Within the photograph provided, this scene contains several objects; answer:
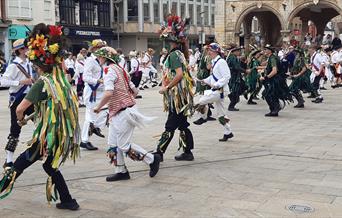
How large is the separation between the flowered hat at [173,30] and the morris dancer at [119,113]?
104 cm

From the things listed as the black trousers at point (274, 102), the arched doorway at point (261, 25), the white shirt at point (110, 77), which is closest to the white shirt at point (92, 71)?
the white shirt at point (110, 77)

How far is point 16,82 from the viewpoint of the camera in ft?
24.3

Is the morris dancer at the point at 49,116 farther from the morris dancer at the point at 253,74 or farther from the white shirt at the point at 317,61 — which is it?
the white shirt at the point at 317,61

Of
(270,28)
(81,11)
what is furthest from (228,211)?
(81,11)

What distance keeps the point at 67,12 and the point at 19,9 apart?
28.7ft

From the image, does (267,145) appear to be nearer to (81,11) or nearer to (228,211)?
(228,211)

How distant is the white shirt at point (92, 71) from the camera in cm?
880

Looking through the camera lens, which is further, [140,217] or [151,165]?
[151,165]

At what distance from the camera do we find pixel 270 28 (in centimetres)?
4350

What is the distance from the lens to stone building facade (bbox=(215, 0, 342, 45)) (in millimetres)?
36125

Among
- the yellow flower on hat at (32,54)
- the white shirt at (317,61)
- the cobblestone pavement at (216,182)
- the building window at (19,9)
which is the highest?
the building window at (19,9)

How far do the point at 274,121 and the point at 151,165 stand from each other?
595 centimetres

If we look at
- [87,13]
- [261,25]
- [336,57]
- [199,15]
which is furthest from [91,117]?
[199,15]

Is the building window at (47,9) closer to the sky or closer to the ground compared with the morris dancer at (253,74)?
closer to the sky
